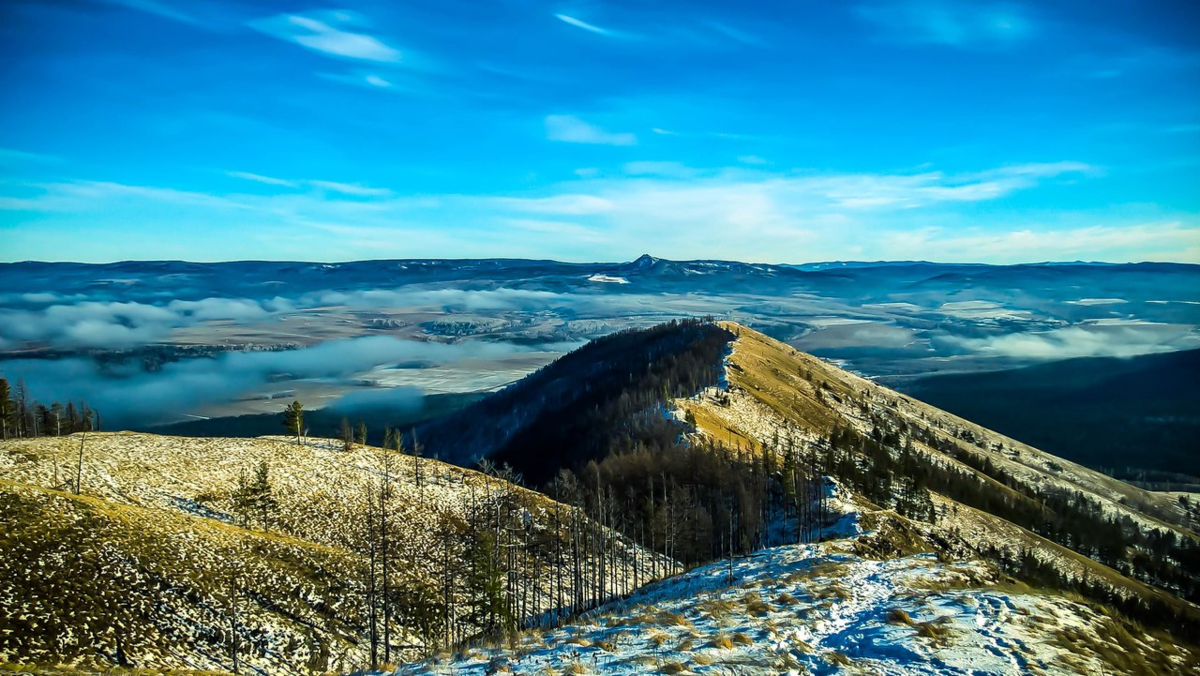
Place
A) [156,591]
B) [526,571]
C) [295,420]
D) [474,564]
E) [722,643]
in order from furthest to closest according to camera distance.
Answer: [295,420], [526,571], [474,564], [156,591], [722,643]

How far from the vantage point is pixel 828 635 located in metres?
22.7

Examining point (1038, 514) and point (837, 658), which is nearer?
point (837, 658)

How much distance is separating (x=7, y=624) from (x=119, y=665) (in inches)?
253

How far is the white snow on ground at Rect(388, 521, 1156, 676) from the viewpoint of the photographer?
764 inches

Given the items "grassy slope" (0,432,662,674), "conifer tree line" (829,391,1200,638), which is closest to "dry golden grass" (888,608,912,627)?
"grassy slope" (0,432,662,674)

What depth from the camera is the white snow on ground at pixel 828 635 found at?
63.7ft

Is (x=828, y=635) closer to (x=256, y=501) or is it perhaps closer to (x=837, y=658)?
(x=837, y=658)

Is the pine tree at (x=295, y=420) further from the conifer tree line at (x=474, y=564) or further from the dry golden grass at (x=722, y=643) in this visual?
the dry golden grass at (x=722, y=643)

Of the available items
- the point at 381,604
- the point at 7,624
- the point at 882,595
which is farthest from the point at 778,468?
the point at 7,624

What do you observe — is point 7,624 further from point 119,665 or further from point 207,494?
point 207,494

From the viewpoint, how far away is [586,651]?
2108cm

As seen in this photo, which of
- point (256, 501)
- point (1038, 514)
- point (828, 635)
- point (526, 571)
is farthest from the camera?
point (1038, 514)

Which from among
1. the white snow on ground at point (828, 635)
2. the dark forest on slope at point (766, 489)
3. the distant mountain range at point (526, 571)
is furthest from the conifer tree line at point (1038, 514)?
the white snow on ground at point (828, 635)

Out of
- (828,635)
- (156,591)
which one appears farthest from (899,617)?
(156,591)
